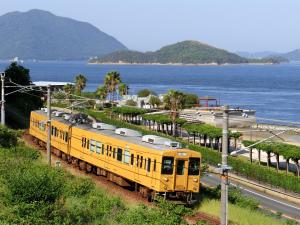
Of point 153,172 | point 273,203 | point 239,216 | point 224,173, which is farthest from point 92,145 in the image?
point 224,173

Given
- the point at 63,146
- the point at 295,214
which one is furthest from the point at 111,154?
the point at 295,214

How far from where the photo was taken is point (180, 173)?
1075 inches

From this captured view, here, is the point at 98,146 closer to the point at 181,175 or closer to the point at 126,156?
the point at 126,156

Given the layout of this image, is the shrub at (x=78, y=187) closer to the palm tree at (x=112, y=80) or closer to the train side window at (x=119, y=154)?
the train side window at (x=119, y=154)

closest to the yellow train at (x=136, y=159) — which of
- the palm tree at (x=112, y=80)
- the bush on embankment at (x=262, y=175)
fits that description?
the bush on embankment at (x=262, y=175)

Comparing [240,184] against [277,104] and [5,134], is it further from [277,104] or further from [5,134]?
[277,104]

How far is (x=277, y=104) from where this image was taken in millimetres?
147125

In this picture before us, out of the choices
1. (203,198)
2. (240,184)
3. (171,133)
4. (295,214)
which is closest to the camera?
(203,198)

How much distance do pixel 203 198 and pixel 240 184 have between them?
57.9ft

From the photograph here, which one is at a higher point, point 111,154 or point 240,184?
point 111,154

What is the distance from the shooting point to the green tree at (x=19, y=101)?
67281 millimetres

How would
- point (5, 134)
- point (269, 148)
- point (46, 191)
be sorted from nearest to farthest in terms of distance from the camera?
point (46, 191), point (5, 134), point (269, 148)

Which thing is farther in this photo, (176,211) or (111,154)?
(111,154)

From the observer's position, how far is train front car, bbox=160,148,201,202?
26.8 meters
